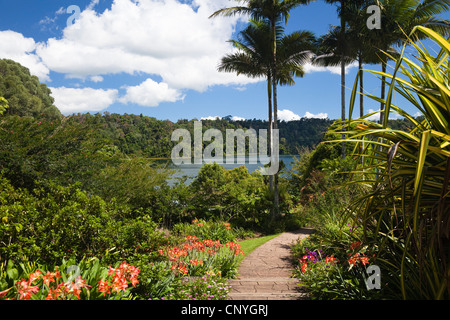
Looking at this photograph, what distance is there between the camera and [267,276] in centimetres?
562

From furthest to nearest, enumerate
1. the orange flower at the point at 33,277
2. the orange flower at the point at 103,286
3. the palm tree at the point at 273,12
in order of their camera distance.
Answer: the palm tree at the point at 273,12
the orange flower at the point at 103,286
the orange flower at the point at 33,277

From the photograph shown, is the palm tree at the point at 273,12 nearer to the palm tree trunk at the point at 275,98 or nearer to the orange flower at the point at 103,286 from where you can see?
the palm tree trunk at the point at 275,98

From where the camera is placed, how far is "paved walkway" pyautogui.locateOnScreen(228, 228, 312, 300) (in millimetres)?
4164

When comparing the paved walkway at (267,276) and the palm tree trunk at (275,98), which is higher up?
the palm tree trunk at (275,98)

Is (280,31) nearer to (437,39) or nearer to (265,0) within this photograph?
(265,0)

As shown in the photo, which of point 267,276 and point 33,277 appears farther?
point 267,276

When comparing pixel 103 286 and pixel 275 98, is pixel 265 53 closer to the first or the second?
pixel 275 98

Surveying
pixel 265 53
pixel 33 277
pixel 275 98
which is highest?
pixel 265 53

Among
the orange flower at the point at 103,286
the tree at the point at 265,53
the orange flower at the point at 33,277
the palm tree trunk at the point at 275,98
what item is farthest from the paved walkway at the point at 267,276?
the tree at the point at 265,53

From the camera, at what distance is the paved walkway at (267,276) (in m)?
4.16

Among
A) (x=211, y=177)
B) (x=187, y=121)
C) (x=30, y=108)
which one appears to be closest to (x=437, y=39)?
(x=211, y=177)

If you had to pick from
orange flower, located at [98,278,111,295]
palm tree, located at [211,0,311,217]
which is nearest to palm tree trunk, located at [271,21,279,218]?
palm tree, located at [211,0,311,217]

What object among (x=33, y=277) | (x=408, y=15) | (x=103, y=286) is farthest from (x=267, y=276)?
(x=408, y=15)
